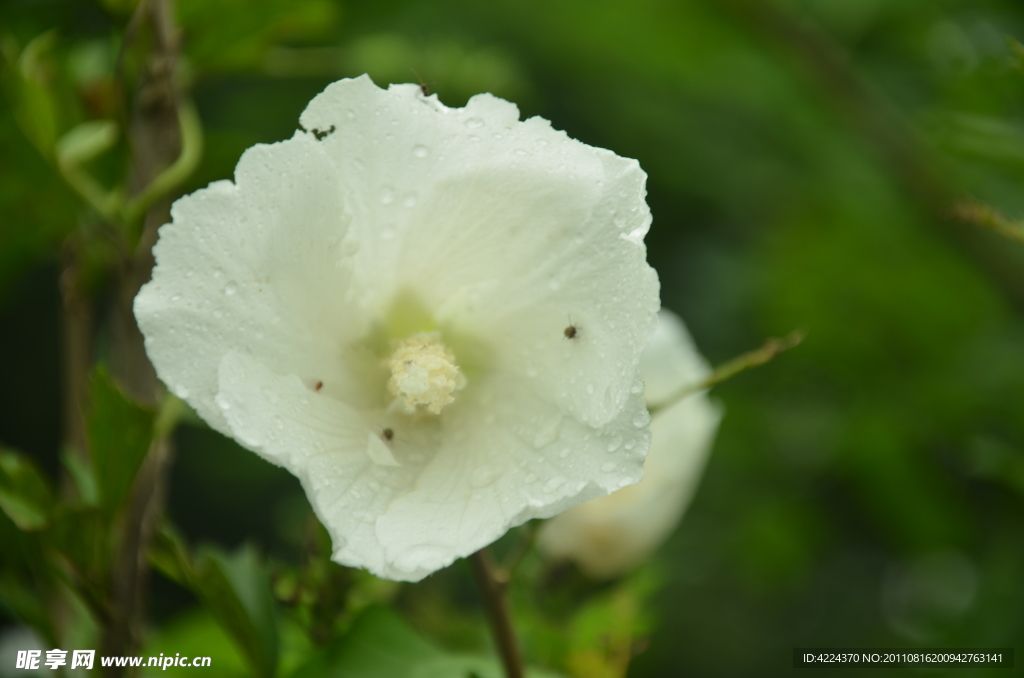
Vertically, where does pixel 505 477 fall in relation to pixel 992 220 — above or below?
below

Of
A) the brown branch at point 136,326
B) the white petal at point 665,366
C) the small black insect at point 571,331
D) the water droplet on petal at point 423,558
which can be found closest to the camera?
the water droplet on petal at point 423,558

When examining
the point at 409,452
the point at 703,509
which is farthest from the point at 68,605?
the point at 703,509

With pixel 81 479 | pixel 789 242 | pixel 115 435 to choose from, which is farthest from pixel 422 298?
pixel 789 242

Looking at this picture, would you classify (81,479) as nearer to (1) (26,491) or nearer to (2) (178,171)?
(1) (26,491)

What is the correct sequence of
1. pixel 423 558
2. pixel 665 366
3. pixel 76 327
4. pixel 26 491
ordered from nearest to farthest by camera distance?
pixel 423 558
pixel 26 491
pixel 665 366
pixel 76 327

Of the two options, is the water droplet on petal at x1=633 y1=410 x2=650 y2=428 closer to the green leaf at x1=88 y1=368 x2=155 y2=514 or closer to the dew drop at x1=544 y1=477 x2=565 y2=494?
the dew drop at x1=544 y1=477 x2=565 y2=494

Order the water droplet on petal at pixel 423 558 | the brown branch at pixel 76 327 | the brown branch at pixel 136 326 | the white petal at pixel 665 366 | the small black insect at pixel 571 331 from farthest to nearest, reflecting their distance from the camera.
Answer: the brown branch at pixel 76 327 → the white petal at pixel 665 366 → the brown branch at pixel 136 326 → the small black insect at pixel 571 331 → the water droplet on petal at pixel 423 558

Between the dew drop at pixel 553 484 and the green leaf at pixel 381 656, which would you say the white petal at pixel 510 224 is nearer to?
the dew drop at pixel 553 484

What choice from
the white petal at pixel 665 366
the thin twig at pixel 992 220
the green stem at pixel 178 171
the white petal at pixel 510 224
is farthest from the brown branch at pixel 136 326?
the thin twig at pixel 992 220
